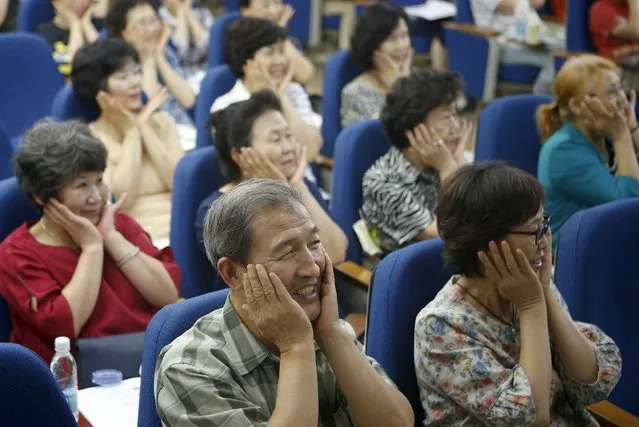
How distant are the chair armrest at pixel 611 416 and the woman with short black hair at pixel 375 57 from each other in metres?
2.35

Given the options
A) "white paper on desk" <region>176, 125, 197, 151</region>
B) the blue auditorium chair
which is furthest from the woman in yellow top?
the blue auditorium chair

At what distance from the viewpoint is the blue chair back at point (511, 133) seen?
378 cm

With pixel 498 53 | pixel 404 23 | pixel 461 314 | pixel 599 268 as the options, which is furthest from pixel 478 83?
pixel 461 314

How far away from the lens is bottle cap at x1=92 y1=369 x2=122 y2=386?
232 centimetres

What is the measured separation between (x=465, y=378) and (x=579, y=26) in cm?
402

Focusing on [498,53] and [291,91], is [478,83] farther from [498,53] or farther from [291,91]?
[291,91]

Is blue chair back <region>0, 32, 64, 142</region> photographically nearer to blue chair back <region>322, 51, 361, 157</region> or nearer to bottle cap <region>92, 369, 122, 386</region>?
blue chair back <region>322, 51, 361, 157</region>

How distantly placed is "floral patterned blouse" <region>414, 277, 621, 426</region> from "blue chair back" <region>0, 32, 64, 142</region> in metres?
3.08

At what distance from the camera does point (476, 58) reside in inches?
256

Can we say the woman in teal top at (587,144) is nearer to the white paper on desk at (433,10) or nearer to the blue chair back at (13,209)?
the blue chair back at (13,209)

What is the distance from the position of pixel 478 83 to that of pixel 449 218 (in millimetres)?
4488

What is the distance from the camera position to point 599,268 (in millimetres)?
2504

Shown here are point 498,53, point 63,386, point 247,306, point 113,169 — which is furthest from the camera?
point 498,53

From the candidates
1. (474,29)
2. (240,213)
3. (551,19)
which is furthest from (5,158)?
(551,19)
